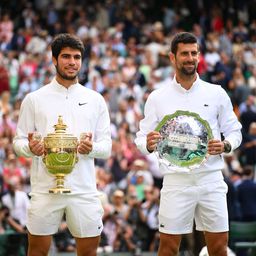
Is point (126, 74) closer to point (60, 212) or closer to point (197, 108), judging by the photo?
point (197, 108)

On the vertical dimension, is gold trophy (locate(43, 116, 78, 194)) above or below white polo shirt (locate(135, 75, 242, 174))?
below

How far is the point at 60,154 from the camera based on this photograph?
34.2 feet

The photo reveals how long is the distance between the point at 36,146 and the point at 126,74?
1469cm

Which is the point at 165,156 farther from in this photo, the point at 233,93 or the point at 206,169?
the point at 233,93

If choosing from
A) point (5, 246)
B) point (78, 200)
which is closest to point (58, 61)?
point (78, 200)

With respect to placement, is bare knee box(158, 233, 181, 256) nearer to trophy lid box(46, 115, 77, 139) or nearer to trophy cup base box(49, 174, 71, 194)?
trophy cup base box(49, 174, 71, 194)

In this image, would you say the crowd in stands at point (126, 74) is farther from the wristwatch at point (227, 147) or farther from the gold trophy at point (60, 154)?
the wristwatch at point (227, 147)

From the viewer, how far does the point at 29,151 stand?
35.1 ft

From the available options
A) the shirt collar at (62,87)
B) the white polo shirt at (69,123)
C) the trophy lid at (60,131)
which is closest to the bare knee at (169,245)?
the white polo shirt at (69,123)

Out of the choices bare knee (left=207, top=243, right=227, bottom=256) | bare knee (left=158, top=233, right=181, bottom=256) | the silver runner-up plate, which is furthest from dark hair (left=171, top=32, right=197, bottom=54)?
bare knee (left=207, top=243, right=227, bottom=256)

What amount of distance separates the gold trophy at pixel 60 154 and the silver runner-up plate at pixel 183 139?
33.1 inches

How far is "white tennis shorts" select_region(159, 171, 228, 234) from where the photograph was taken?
1088cm

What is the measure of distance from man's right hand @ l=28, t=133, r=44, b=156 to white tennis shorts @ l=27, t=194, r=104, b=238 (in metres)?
0.46

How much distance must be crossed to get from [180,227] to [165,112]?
1048 mm
